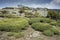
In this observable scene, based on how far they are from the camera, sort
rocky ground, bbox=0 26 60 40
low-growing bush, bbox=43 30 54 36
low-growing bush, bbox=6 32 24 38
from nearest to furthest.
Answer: rocky ground, bbox=0 26 60 40 < low-growing bush, bbox=6 32 24 38 < low-growing bush, bbox=43 30 54 36

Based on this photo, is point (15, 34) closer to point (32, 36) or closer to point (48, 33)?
point (32, 36)

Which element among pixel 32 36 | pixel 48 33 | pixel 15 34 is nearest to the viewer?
pixel 15 34

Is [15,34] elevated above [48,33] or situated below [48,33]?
above

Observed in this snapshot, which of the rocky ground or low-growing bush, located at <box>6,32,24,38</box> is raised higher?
low-growing bush, located at <box>6,32,24,38</box>

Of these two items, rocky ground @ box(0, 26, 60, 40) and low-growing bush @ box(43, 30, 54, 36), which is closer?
rocky ground @ box(0, 26, 60, 40)

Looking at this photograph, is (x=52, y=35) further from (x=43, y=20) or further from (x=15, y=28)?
(x=43, y=20)

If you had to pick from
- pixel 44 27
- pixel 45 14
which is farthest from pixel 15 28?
pixel 45 14

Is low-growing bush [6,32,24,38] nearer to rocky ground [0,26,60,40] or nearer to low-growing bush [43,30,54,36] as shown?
rocky ground [0,26,60,40]

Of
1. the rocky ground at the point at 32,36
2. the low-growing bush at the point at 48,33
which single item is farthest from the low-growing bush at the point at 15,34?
the low-growing bush at the point at 48,33

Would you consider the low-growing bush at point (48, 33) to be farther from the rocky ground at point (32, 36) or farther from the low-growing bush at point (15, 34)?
the low-growing bush at point (15, 34)

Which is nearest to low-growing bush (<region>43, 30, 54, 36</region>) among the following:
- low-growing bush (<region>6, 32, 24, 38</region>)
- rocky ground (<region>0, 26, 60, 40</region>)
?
rocky ground (<region>0, 26, 60, 40</region>)

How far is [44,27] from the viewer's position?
22031 mm

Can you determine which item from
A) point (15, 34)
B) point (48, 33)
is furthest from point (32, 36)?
point (48, 33)

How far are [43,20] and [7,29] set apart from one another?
8.87m
